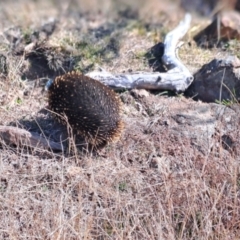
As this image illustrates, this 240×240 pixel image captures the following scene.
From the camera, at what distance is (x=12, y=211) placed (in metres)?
3.34

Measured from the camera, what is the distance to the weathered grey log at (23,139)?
400 centimetres

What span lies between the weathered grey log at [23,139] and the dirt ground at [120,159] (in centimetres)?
6

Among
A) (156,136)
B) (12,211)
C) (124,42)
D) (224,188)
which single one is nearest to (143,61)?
(124,42)

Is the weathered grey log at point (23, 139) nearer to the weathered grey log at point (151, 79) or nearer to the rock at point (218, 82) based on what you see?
the weathered grey log at point (151, 79)

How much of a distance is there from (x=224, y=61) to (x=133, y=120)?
1155mm

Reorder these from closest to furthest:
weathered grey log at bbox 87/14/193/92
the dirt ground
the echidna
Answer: the dirt ground
the echidna
weathered grey log at bbox 87/14/193/92

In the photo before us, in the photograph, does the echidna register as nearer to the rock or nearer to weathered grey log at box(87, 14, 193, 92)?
weathered grey log at box(87, 14, 193, 92)

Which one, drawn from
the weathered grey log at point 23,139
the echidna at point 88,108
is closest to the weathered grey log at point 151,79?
the echidna at point 88,108

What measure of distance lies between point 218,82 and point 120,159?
1417 mm

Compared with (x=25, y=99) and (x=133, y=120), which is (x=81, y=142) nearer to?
(x=133, y=120)

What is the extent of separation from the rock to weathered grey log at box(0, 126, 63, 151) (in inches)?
65.0

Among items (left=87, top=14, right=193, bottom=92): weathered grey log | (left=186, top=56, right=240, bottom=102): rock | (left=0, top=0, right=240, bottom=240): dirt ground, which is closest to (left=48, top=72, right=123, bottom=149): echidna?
(left=0, top=0, right=240, bottom=240): dirt ground

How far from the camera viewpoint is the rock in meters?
4.77

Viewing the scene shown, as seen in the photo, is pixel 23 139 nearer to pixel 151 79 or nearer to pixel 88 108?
pixel 88 108
